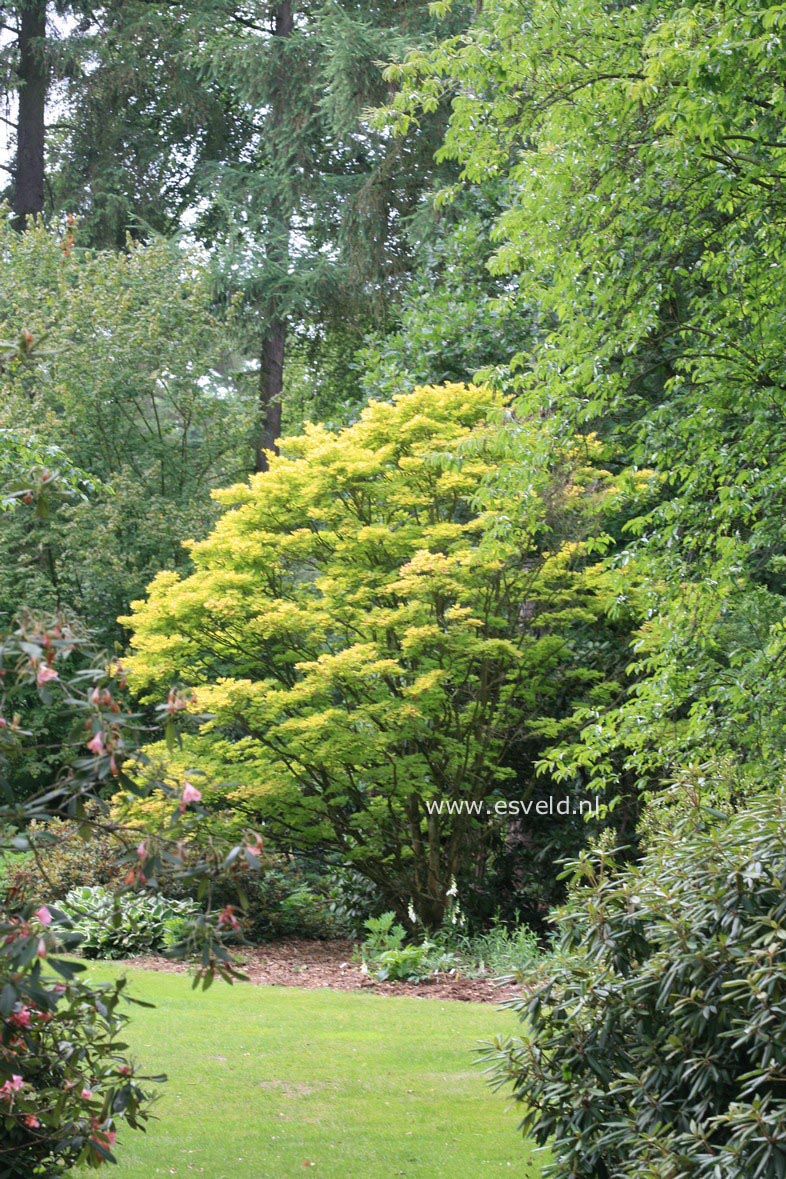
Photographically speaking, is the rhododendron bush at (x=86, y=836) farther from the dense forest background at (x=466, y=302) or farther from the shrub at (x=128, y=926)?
the shrub at (x=128, y=926)

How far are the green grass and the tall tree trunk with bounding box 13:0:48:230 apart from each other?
1579 cm

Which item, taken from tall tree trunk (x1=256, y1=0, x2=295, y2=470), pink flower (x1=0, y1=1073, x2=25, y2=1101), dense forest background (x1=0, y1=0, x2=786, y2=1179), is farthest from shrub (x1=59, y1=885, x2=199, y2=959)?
tall tree trunk (x1=256, y1=0, x2=295, y2=470)

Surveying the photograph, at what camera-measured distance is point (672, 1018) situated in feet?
11.4

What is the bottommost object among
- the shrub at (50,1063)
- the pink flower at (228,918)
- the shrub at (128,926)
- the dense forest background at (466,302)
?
the shrub at (128,926)

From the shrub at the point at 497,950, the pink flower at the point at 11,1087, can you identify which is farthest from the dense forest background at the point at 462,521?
the shrub at the point at 497,950

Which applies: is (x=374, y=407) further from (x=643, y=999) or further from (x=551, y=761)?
(x=643, y=999)

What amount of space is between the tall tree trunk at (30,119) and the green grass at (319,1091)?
1579 cm

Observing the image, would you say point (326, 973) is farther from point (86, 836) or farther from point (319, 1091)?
point (86, 836)

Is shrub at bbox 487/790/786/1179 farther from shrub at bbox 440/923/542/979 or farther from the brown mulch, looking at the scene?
shrub at bbox 440/923/542/979

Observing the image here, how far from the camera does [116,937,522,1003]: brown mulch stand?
8.16m

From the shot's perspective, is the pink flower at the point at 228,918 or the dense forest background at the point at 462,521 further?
the dense forest background at the point at 462,521

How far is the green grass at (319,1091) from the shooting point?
468 cm

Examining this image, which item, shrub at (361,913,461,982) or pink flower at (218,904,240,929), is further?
shrub at (361,913,461,982)

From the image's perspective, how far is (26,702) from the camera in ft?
48.0
